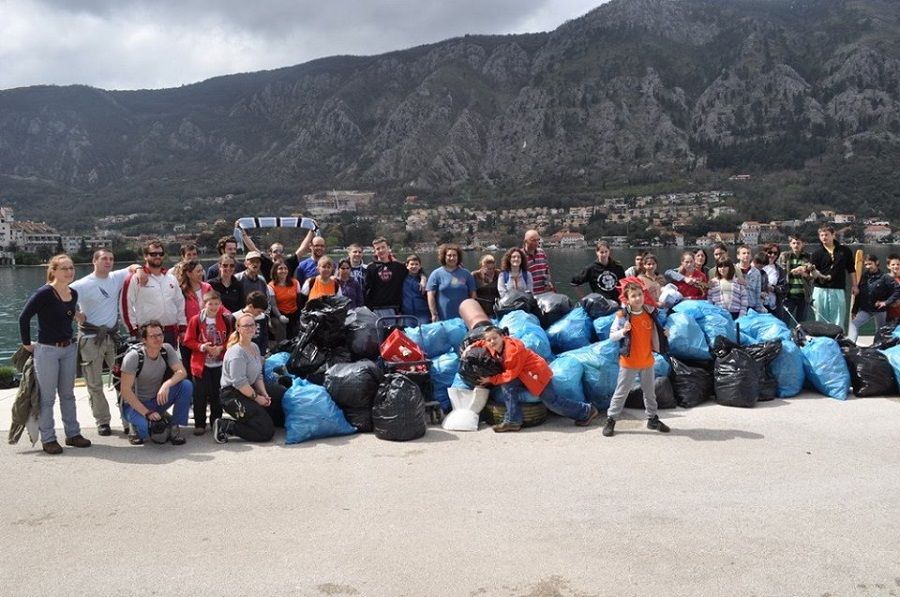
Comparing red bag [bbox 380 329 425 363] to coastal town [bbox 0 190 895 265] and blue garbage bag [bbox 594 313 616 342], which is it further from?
coastal town [bbox 0 190 895 265]

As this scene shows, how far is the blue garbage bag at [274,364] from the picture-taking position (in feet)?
17.1

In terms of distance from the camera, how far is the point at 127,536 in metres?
3.29

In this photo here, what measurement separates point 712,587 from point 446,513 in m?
1.39

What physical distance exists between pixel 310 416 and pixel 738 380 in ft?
12.1

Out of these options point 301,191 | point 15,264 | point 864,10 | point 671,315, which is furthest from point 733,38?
point 671,315

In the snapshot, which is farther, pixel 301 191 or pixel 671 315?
pixel 301 191

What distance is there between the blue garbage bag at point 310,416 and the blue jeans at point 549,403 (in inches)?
48.9

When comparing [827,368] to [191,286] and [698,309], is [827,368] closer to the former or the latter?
[698,309]

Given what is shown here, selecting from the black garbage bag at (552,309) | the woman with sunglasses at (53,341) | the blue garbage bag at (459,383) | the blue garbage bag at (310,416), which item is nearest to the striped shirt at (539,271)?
the black garbage bag at (552,309)

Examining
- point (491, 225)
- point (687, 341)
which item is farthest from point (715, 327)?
point (491, 225)

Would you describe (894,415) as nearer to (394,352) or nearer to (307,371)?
(394,352)

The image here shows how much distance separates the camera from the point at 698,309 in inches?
243

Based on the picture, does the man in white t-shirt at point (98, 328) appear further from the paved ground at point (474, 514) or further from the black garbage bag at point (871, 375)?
the black garbage bag at point (871, 375)

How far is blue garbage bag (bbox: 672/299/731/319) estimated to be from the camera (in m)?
6.12
